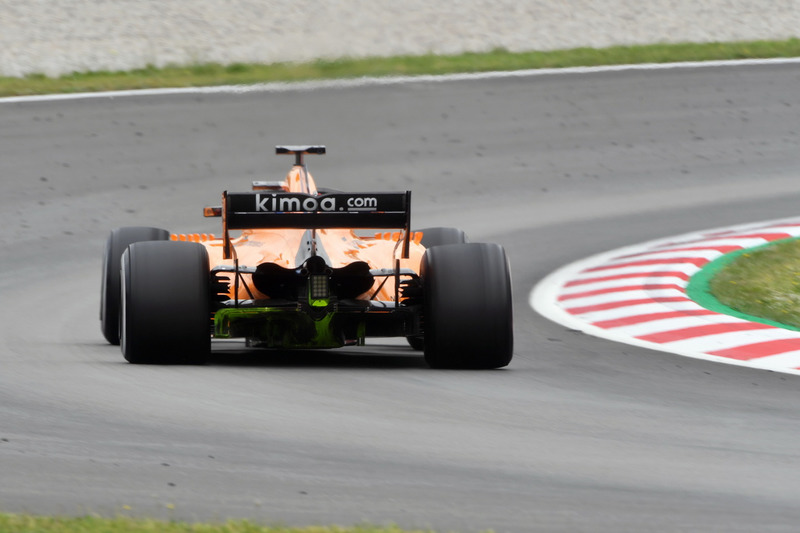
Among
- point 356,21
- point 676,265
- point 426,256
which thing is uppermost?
point 356,21

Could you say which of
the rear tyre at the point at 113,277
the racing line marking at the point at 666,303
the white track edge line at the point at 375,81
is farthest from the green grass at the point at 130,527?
the white track edge line at the point at 375,81

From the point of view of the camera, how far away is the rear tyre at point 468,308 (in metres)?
7.52

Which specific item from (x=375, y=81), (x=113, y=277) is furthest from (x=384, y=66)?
(x=113, y=277)

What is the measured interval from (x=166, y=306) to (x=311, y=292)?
0.78m

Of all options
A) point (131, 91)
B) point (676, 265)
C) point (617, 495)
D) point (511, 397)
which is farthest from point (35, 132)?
point (617, 495)

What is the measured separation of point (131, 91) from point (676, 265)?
924cm

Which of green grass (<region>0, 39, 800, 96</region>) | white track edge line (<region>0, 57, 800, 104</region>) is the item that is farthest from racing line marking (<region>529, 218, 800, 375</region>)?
green grass (<region>0, 39, 800, 96</region>)

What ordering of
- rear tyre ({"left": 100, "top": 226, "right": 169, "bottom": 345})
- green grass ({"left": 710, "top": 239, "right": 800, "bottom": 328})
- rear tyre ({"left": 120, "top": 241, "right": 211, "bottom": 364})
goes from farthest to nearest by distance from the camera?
green grass ({"left": 710, "top": 239, "right": 800, "bottom": 328}) < rear tyre ({"left": 100, "top": 226, "right": 169, "bottom": 345}) < rear tyre ({"left": 120, "top": 241, "right": 211, "bottom": 364})

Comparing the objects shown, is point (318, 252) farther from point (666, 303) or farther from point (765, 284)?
point (765, 284)

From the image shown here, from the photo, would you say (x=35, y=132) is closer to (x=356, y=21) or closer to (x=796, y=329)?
(x=356, y=21)

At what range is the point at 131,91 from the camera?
61.6 ft

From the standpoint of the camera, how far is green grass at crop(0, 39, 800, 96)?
19031mm

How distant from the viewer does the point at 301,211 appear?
778 cm

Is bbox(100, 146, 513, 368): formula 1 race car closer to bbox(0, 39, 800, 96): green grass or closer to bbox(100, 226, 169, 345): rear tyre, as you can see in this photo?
bbox(100, 226, 169, 345): rear tyre
